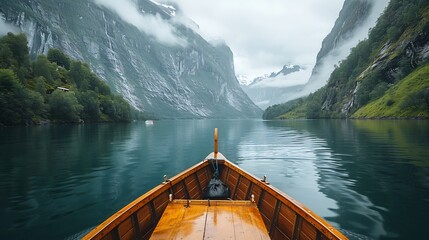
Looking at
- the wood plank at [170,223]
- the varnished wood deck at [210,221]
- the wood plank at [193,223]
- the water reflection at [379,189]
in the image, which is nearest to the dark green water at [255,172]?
the water reflection at [379,189]

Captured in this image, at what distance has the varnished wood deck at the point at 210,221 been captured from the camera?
22.1ft

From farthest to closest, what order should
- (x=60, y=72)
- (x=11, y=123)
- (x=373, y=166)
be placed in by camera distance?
(x=60, y=72)
(x=11, y=123)
(x=373, y=166)

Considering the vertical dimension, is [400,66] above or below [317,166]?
above

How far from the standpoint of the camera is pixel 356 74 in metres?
179

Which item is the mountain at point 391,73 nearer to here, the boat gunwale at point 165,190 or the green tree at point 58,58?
the boat gunwale at point 165,190

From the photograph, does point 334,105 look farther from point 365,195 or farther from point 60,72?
point 365,195

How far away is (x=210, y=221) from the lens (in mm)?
7434

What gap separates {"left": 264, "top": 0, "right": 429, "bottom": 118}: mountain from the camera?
105m

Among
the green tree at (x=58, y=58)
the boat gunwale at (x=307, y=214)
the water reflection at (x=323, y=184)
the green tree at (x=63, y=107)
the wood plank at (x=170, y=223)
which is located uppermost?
the green tree at (x=58, y=58)

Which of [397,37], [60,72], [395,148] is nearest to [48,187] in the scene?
[395,148]

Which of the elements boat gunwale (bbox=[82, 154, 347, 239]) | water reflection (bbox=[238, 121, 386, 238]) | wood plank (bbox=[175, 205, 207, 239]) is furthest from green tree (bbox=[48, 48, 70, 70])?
wood plank (bbox=[175, 205, 207, 239])

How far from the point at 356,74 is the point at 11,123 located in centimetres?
19107

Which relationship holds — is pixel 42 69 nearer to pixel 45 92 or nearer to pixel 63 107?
pixel 45 92

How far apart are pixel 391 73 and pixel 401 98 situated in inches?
1432
